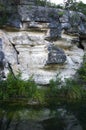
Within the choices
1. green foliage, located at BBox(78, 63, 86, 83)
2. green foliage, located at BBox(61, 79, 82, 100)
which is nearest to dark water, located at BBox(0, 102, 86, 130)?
green foliage, located at BBox(61, 79, 82, 100)

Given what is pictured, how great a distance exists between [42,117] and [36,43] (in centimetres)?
582

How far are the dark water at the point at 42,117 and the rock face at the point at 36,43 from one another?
2888 mm

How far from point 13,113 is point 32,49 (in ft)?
17.1

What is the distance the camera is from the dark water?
8484mm

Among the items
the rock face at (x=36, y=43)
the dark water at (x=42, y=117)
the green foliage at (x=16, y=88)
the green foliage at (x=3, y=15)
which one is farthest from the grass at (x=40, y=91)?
the green foliage at (x=3, y=15)

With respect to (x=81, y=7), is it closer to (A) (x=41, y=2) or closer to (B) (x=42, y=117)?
(A) (x=41, y=2)

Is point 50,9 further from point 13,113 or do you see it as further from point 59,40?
point 13,113

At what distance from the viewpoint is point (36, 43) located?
1505cm

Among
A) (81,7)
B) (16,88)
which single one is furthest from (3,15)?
(81,7)

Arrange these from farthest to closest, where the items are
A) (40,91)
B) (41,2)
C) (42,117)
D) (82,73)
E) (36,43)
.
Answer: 1. (41,2)
2. (82,73)
3. (36,43)
4. (40,91)
5. (42,117)

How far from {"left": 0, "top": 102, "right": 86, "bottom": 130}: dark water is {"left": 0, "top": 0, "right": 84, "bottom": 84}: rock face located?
9.47 feet

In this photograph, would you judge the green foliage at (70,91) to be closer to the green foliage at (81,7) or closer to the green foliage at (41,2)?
the green foliage at (41,2)

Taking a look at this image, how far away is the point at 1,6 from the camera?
46.7ft

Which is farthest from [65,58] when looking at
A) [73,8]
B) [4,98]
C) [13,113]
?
[13,113]
